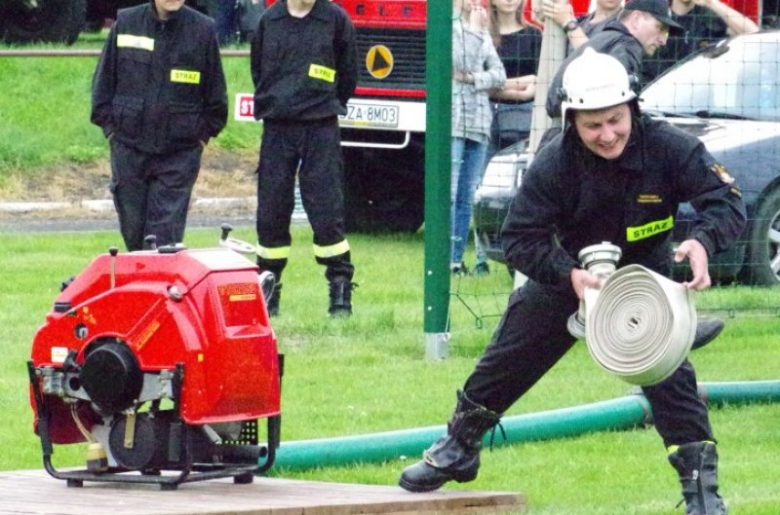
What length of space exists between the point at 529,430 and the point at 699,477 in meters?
1.82

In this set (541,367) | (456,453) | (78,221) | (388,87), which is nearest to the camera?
(541,367)

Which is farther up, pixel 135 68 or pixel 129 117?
pixel 135 68

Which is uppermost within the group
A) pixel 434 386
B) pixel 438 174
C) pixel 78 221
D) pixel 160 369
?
pixel 438 174

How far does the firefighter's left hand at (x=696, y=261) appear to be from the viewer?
6.60 m

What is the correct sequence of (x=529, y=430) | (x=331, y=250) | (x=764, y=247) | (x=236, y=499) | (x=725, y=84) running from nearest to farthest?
(x=236, y=499) → (x=529, y=430) → (x=331, y=250) → (x=764, y=247) → (x=725, y=84)

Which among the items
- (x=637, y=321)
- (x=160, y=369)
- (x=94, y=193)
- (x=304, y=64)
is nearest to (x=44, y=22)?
(x=94, y=193)

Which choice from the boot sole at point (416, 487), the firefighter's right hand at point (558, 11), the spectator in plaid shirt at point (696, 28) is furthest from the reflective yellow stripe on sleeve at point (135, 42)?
the boot sole at point (416, 487)

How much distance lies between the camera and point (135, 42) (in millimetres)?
11406

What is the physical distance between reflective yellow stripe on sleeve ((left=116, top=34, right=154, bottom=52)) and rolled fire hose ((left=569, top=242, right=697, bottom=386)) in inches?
200

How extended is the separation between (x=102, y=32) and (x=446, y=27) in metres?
15.6

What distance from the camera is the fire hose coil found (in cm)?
662

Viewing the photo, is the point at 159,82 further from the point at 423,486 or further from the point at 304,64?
the point at 423,486

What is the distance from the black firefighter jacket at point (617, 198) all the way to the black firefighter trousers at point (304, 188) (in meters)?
5.38

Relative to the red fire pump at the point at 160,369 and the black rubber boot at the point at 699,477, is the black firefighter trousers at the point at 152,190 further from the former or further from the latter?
the black rubber boot at the point at 699,477
